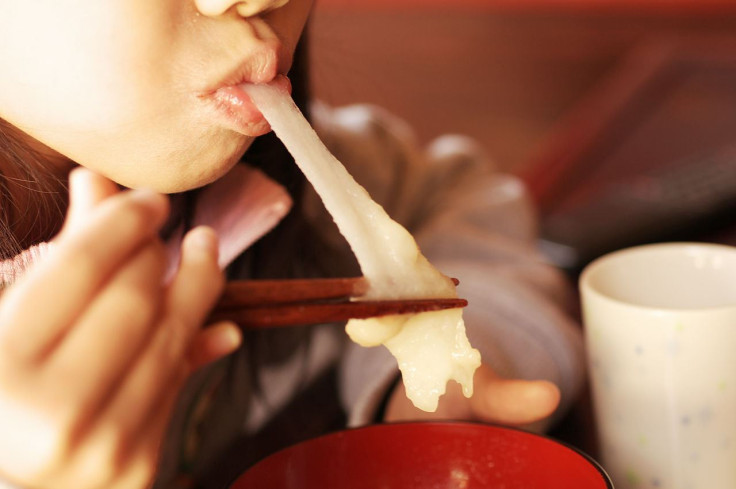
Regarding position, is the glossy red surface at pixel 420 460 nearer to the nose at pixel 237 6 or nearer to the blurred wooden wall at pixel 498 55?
the nose at pixel 237 6

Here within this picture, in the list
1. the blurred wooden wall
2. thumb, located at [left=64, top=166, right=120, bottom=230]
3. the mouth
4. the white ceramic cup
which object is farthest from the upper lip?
the blurred wooden wall

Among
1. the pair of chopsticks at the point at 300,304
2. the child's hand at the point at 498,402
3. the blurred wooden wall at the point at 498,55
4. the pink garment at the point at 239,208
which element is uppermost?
the pair of chopsticks at the point at 300,304

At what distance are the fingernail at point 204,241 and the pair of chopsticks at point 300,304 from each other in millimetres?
22

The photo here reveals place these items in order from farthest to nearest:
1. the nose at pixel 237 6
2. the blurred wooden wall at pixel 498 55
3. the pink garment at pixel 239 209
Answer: the blurred wooden wall at pixel 498 55 < the pink garment at pixel 239 209 < the nose at pixel 237 6

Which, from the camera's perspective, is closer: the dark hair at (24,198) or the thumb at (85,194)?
the thumb at (85,194)

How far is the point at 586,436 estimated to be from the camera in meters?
0.58

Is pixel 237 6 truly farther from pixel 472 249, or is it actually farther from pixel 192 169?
pixel 472 249

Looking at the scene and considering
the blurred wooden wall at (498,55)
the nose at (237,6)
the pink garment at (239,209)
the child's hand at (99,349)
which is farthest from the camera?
the blurred wooden wall at (498,55)

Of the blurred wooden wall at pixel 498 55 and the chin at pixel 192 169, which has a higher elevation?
the chin at pixel 192 169

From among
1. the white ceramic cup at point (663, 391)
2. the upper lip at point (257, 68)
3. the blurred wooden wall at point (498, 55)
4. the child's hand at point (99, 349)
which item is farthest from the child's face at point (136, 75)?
the blurred wooden wall at point (498, 55)

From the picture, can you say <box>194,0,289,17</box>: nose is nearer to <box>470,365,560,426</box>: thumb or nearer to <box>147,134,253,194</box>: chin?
<box>147,134,253,194</box>: chin

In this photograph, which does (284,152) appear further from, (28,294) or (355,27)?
(355,27)

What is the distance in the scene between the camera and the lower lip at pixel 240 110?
17.1 inches

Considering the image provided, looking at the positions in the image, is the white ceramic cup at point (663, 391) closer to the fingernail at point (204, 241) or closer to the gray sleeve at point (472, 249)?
the gray sleeve at point (472, 249)
